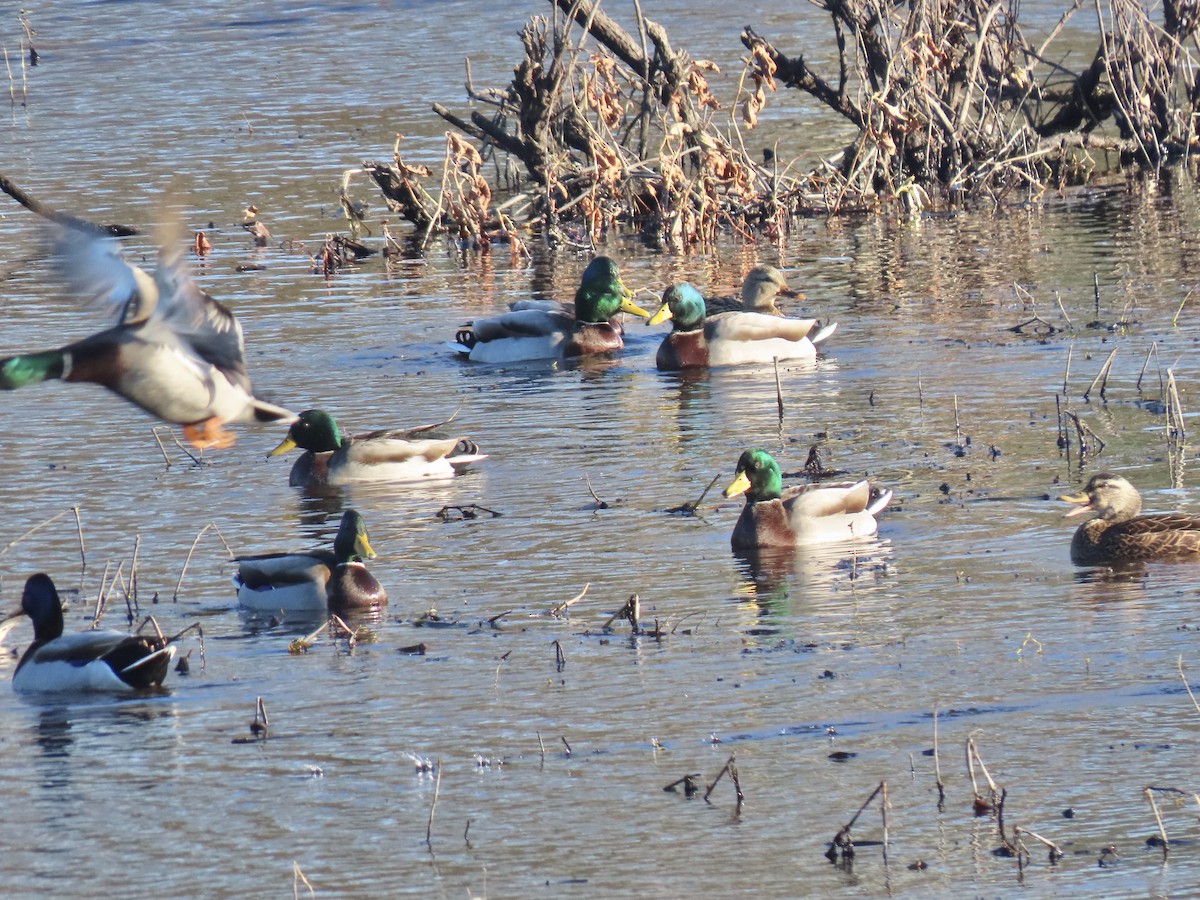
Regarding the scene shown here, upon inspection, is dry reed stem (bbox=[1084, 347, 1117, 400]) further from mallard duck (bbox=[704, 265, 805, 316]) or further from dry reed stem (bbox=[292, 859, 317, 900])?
dry reed stem (bbox=[292, 859, 317, 900])

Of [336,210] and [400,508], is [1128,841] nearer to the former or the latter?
[400,508]

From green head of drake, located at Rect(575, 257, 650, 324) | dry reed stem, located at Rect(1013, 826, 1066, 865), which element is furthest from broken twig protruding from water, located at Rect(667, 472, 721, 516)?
green head of drake, located at Rect(575, 257, 650, 324)

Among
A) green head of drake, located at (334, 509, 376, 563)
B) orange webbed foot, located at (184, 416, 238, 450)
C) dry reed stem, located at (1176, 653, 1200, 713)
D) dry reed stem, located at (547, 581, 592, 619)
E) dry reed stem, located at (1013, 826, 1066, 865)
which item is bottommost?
dry reed stem, located at (1013, 826, 1066, 865)

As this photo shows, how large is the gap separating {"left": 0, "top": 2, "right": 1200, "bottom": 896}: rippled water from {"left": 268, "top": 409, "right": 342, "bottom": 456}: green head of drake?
0.32 m

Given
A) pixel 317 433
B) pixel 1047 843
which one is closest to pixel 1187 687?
pixel 1047 843

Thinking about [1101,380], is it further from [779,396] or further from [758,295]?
[758,295]

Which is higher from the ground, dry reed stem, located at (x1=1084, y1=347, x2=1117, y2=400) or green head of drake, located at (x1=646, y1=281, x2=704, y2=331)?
green head of drake, located at (x1=646, y1=281, x2=704, y2=331)

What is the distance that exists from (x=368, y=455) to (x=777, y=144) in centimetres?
1015

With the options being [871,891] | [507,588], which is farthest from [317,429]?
[871,891]

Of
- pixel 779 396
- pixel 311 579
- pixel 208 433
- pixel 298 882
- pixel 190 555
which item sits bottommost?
pixel 298 882

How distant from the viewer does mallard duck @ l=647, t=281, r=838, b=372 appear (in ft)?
52.1

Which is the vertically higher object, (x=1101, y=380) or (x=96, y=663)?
(x=1101, y=380)

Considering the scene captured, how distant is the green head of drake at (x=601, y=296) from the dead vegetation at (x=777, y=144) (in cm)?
330

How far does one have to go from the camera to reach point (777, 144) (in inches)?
856
